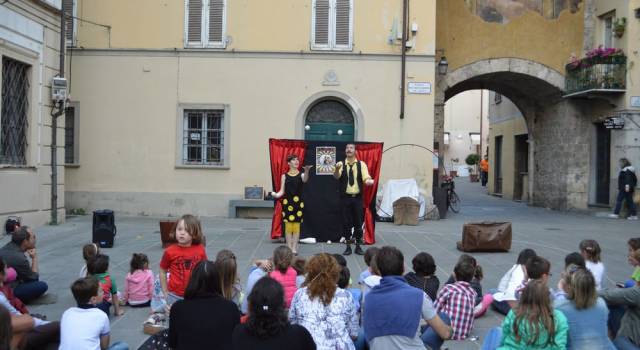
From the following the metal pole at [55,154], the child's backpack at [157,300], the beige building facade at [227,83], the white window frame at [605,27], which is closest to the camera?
the child's backpack at [157,300]

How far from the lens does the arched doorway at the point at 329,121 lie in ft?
55.3

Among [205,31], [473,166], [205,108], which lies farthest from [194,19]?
[473,166]

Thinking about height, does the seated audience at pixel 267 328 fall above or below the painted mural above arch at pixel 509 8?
below

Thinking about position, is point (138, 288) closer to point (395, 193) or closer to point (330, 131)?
point (395, 193)

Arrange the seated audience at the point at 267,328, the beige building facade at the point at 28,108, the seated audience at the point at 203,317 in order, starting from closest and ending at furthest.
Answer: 1. the seated audience at the point at 267,328
2. the seated audience at the point at 203,317
3. the beige building facade at the point at 28,108

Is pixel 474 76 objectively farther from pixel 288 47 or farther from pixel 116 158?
pixel 116 158

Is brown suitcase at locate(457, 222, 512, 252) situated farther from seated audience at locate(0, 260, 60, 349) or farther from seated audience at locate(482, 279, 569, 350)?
seated audience at locate(0, 260, 60, 349)

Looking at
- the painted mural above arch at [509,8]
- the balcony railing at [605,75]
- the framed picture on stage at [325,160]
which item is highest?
the painted mural above arch at [509,8]

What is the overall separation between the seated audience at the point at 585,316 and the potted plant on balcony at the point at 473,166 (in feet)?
129

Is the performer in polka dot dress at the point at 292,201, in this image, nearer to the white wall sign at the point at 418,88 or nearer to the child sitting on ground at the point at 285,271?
the child sitting on ground at the point at 285,271

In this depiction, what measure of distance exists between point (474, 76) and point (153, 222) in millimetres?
10051

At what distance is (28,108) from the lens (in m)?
13.4

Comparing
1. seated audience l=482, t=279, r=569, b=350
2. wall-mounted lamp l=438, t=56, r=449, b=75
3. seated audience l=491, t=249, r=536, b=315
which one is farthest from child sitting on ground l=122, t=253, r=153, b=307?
wall-mounted lamp l=438, t=56, r=449, b=75

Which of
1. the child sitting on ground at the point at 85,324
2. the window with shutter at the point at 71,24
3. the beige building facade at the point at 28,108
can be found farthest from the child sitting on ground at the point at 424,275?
the window with shutter at the point at 71,24
